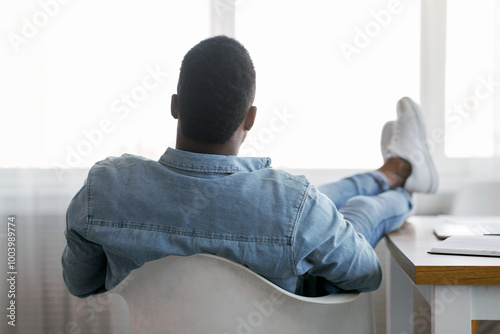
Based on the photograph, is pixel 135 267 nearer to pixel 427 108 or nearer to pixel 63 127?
pixel 63 127

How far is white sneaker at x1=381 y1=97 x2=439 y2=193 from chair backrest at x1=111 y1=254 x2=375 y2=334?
860 millimetres

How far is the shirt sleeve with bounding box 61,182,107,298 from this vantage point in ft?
2.56

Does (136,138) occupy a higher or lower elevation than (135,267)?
higher

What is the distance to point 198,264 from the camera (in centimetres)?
71

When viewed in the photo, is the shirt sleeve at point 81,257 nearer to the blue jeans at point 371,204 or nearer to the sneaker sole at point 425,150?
the blue jeans at point 371,204

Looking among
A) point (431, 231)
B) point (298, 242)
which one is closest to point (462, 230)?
point (431, 231)

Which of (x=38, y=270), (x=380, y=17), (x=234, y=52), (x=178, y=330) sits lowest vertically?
(x=38, y=270)

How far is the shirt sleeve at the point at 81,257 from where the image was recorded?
2.56 feet

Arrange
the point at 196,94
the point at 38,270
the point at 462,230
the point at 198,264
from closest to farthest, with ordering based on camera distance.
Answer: the point at 198,264 → the point at 196,94 → the point at 462,230 → the point at 38,270

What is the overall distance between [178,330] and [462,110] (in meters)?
1.45

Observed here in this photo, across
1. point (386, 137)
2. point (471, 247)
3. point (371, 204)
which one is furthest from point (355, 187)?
point (471, 247)

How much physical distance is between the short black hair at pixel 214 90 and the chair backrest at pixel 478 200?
1230 millimetres

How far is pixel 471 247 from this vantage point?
0.92 meters

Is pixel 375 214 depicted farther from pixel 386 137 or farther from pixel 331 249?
pixel 386 137
